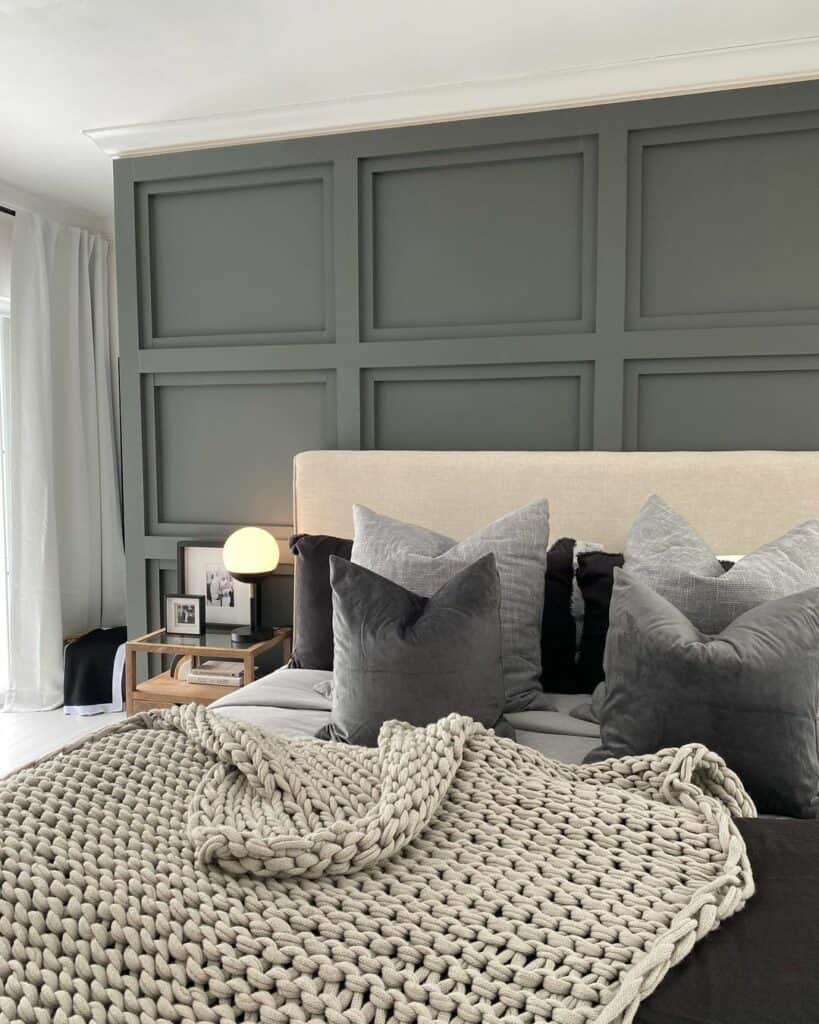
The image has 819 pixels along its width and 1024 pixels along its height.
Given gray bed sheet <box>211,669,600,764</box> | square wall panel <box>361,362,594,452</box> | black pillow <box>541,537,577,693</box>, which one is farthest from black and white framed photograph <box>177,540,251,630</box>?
black pillow <box>541,537,577,693</box>

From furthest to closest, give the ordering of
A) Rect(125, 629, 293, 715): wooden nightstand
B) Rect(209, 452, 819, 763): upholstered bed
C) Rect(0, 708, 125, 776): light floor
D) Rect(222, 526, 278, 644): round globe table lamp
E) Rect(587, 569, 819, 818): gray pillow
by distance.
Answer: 1. Rect(0, 708, 125, 776): light floor
2. Rect(222, 526, 278, 644): round globe table lamp
3. Rect(125, 629, 293, 715): wooden nightstand
4. Rect(209, 452, 819, 763): upholstered bed
5. Rect(587, 569, 819, 818): gray pillow

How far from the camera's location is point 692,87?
264 cm

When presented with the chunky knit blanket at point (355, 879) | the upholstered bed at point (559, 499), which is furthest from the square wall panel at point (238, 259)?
the chunky knit blanket at point (355, 879)

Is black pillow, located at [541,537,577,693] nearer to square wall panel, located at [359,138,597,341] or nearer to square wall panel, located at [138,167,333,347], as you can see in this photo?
square wall panel, located at [359,138,597,341]

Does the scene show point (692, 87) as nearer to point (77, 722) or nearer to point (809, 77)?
point (809, 77)

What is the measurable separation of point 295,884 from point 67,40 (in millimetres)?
2553

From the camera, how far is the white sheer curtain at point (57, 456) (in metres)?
3.86

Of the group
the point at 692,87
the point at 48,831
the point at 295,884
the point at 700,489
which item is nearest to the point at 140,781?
the point at 48,831

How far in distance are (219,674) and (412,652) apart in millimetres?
1371

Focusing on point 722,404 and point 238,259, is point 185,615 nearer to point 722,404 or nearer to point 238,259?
point 238,259

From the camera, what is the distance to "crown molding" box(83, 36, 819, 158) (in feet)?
8.39

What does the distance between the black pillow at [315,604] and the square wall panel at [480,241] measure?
1.01 meters

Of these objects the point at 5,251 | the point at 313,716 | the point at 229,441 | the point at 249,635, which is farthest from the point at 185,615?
the point at 5,251

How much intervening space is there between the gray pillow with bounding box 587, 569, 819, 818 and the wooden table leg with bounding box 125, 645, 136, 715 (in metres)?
1.83
